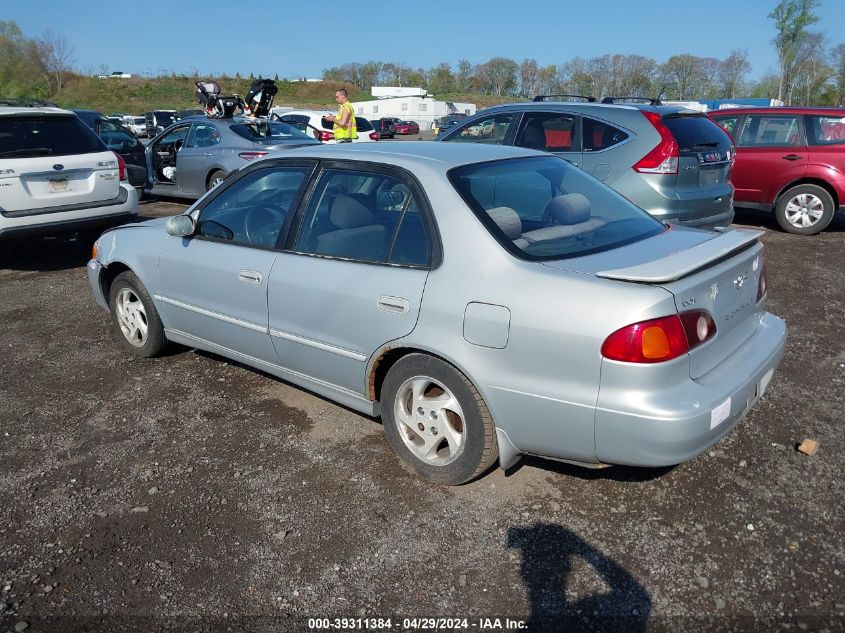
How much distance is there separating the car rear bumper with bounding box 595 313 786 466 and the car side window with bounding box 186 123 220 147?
31.1ft

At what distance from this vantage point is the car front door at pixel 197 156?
35.4ft

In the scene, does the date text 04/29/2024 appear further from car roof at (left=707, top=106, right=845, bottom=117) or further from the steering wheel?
car roof at (left=707, top=106, right=845, bottom=117)

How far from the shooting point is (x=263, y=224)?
4113 mm

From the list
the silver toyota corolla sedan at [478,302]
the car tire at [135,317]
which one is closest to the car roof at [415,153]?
the silver toyota corolla sedan at [478,302]

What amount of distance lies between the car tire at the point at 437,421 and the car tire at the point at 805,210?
814 cm

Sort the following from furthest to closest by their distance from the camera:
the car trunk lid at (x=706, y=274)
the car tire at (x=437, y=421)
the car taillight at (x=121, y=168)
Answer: the car taillight at (x=121, y=168) → the car tire at (x=437, y=421) → the car trunk lid at (x=706, y=274)

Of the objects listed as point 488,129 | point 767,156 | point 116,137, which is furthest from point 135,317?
point 116,137

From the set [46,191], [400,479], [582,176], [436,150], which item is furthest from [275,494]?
[46,191]

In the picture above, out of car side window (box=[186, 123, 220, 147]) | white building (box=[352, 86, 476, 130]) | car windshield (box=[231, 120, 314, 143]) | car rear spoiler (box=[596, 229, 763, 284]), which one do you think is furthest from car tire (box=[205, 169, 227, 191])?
white building (box=[352, 86, 476, 130])

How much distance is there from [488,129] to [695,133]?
2156 mm

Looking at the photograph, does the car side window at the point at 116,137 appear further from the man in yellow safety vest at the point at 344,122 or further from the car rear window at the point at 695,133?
the car rear window at the point at 695,133

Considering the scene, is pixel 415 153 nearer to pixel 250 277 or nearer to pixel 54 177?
pixel 250 277

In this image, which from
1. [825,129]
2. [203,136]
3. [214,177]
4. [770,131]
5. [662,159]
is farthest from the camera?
[203,136]

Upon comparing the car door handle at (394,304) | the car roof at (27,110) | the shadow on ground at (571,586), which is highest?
the car roof at (27,110)
